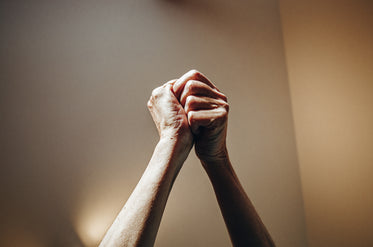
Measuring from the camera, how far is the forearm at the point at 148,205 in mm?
438

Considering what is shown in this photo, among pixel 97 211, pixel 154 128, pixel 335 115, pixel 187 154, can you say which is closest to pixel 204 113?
pixel 187 154

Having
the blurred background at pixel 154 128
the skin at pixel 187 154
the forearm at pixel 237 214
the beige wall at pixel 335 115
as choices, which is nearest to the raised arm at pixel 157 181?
the skin at pixel 187 154

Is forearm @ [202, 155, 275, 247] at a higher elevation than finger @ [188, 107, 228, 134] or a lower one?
lower

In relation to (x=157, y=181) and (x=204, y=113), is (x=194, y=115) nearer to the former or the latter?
(x=204, y=113)

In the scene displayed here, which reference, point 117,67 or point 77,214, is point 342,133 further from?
point 77,214

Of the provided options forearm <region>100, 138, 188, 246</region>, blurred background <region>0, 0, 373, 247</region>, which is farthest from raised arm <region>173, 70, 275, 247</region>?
blurred background <region>0, 0, 373, 247</region>

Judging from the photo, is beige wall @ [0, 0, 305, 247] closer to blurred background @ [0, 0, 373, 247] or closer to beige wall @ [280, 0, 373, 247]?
blurred background @ [0, 0, 373, 247]

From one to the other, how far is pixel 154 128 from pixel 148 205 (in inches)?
36.6

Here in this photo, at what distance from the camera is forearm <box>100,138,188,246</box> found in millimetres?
438

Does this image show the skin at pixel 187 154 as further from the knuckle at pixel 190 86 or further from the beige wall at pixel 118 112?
the beige wall at pixel 118 112

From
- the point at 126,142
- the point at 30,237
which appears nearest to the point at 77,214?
the point at 30,237

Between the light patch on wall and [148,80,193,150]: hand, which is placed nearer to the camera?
[148,80,193,150]: hand

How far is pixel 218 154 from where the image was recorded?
0.68 meters

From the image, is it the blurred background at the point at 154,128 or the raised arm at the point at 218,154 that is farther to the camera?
the blurred background at the point at 154,128
